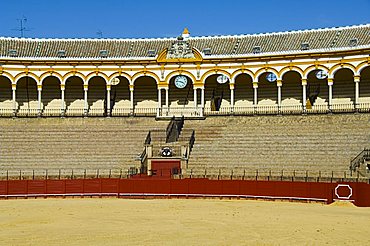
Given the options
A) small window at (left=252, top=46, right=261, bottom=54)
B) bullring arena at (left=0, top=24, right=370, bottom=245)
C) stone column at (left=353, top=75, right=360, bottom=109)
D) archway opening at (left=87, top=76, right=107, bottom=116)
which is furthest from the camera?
archway opening at (left=87, top=76, right=107, bottom=116)

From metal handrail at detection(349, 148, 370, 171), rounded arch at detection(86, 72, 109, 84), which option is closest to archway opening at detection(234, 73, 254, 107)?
rounded arch at detection(86, 72, 109, 84)

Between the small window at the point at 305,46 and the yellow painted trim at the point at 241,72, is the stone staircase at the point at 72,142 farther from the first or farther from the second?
the small window at the point at 305,46

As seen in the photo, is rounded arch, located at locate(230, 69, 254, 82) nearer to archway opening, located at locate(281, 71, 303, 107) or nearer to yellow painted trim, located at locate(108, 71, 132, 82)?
archway opening, located at locate(281, 71, 303, 107)

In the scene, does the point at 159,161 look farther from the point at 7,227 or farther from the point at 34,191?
the point at 7,227

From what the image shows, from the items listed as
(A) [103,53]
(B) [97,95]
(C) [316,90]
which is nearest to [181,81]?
(A) [103,53]

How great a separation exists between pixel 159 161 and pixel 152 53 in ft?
41.3

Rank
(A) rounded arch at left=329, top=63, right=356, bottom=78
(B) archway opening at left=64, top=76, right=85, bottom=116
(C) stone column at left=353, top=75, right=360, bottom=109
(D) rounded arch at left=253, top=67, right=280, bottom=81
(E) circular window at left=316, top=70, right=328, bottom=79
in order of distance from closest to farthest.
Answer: (C) stone column at left=353, top=75, right=360, bottom=109 → (A) rounded arch at left=329, top=63, right=356, bottom=78 → (E) circular window at left=316, top=70, right=328, bottom=79 → (D) rounded arch at left=253, top=67, right=280, bottom=81 → (B) archway opening at left=64, top=76, right=85, bottom=116

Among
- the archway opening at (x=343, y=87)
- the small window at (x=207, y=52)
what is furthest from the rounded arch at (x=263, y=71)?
the archway opening at (x=343, y=87)

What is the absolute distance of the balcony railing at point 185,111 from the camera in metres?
39.0

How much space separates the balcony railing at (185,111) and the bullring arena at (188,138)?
0.44 ft

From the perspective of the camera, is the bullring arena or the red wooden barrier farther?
the red wooden barrier

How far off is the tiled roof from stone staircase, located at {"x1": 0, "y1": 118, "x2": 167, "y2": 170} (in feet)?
17.6

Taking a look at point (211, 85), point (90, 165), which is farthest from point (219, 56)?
point (90, 165)

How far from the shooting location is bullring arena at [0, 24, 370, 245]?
762 inches
